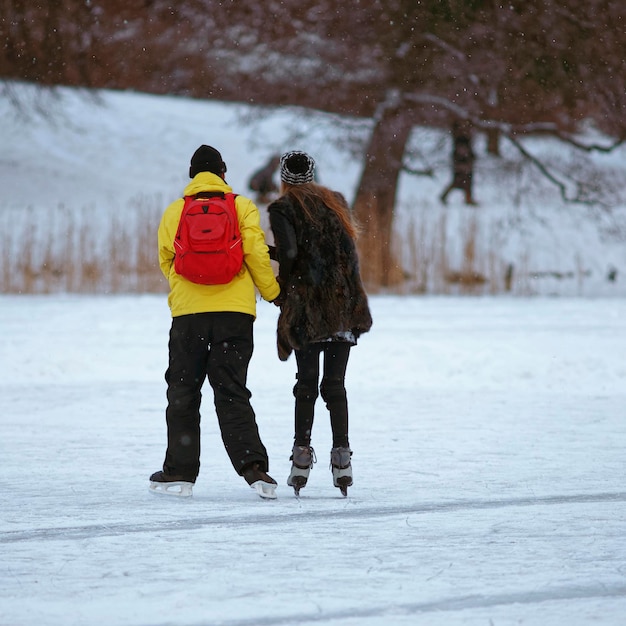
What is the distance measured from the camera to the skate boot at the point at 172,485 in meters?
5.53

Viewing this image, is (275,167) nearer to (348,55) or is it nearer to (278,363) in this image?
(348,55)

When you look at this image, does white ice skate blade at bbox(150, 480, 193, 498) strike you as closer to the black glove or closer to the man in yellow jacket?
the man in yellow jacket

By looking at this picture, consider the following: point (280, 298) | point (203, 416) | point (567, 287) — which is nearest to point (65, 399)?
point (203, 416)

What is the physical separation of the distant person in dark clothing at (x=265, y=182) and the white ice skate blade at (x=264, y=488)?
1607cm

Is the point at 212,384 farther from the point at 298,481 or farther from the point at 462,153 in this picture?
the point at 462,153

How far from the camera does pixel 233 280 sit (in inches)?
214

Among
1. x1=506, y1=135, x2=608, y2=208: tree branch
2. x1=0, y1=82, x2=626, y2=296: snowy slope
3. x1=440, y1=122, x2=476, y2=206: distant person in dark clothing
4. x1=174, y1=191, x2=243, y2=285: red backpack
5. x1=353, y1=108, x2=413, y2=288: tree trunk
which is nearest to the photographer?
x1=174, y1=191, x2=243, y2=285: red backpack

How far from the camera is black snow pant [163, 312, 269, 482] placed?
17.9 feet

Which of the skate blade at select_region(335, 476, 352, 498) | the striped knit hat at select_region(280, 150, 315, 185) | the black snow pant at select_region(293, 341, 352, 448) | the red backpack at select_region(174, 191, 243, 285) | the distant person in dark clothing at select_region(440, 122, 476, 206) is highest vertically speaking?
the distant person in dark clothing at select_region(440, 122, 476, 206)

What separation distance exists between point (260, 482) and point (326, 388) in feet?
1.65

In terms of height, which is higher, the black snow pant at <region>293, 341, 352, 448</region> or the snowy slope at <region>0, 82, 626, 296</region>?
the snowy slope at <region>0, 82, 626, 296</region>

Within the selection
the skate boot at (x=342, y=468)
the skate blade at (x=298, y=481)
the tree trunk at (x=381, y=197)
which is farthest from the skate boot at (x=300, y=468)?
the tree trunk at (x=381, y=197)

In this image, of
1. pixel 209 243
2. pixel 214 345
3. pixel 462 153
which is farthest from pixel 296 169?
pixel 462 153

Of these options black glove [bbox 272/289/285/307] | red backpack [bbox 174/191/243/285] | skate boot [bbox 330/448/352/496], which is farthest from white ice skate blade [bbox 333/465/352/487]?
red backpack [bbox 174/191/243/285]
